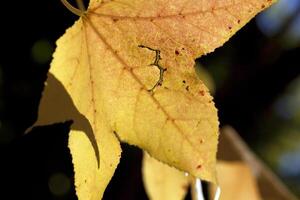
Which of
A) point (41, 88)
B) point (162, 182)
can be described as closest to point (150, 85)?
point (162, 182)

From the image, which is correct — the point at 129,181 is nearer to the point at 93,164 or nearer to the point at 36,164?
the point at 36,164

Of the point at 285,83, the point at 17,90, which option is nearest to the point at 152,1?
the point at 285,83

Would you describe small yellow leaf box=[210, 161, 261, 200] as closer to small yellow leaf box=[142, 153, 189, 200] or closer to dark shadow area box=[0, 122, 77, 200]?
small yellow leaf box=[142, 153, 189, 200]

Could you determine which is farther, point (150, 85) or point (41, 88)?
point (41, 88)

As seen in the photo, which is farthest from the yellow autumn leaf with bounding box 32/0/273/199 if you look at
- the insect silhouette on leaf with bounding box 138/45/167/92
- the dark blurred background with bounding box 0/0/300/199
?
the dark blurred background with bounding box 0/0/300/199

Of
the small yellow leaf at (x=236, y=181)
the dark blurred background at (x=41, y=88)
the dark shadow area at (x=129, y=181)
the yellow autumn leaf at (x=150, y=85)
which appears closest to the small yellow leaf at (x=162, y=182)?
the small yellow leaf at (x=236, y=181)

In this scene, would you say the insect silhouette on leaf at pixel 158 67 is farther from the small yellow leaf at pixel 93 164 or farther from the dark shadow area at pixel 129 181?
the dark shadow area at pixel 129 181
